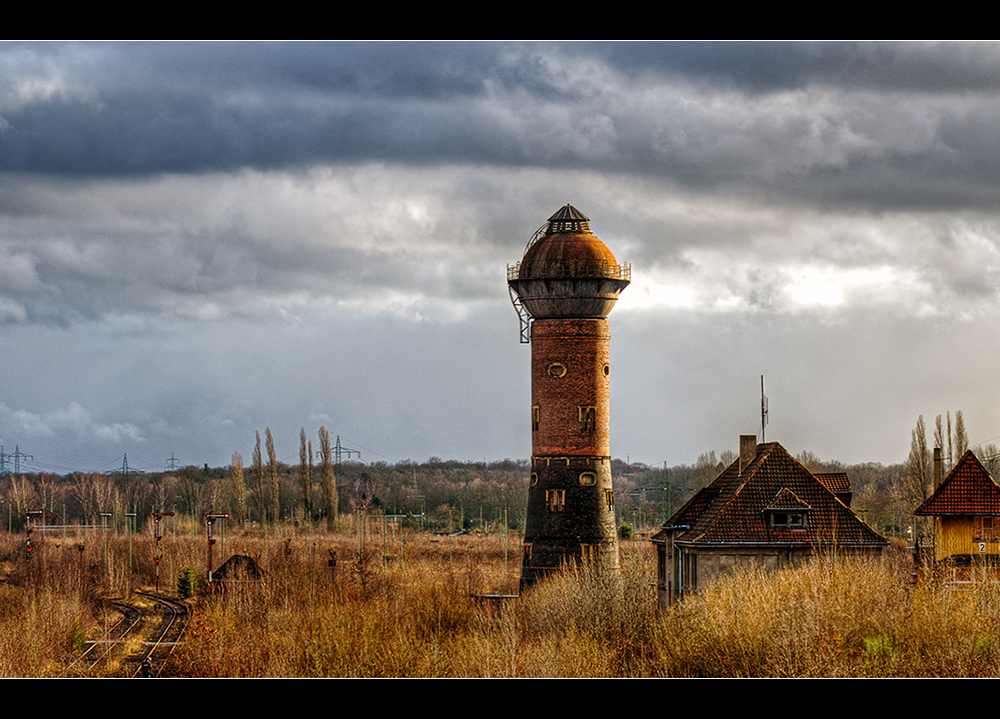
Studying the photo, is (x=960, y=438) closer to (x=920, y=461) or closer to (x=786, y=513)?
(x=920, y=461)

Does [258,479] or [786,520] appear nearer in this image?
[786,520]

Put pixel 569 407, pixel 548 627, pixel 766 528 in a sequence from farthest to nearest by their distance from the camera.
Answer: pixel 569 407 < pixel 548 627 < pixel 766 528

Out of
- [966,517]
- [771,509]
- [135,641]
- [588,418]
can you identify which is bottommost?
[135,641]

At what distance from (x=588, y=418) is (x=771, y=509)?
866cm

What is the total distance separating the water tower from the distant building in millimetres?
10497

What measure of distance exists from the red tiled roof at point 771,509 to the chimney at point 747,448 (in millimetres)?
1184

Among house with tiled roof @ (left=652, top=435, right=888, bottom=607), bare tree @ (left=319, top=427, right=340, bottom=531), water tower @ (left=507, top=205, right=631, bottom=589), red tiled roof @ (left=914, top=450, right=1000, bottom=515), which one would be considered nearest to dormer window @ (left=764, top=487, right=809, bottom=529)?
house with tiled roof @ (left=652, top=435, right=888, bottom=607)

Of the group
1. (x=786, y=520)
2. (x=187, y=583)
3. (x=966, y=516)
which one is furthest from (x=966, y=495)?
(x=187, y=583)

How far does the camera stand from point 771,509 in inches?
1391

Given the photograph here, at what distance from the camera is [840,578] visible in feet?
89.8

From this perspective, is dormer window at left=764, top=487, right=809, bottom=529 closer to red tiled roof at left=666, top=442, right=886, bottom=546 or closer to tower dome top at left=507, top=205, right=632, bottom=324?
red tiled roof at left=666, top=442, right=886, bottom=546
